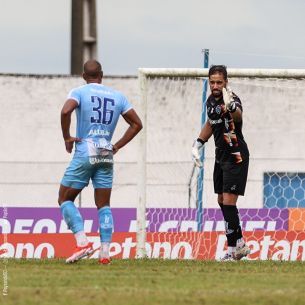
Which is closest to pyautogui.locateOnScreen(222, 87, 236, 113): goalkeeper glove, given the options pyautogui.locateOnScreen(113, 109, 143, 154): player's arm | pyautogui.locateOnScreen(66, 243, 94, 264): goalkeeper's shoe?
pyautogui.locateOnScreen(113, 109, 143, 154): player's arm

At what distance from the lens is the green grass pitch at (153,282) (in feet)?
30.4

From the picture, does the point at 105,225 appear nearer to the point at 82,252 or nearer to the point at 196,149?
the point at 82,252

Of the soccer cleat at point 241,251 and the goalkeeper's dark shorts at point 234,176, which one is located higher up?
the goalkeeper's dark shorts at point 234,176

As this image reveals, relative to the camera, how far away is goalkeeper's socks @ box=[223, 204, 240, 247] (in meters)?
13.2

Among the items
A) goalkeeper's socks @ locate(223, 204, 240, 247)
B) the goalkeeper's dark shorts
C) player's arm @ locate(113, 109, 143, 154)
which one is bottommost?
goalkeeper's socks @ locate(223, 204, 240, 247)

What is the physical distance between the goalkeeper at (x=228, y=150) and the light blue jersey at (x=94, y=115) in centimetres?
112

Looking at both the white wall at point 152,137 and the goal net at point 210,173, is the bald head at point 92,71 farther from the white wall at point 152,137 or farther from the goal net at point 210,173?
the white wall at point 152,137

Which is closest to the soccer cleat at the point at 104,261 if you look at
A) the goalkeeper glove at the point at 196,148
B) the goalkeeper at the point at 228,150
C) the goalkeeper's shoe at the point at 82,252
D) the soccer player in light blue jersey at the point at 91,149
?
the soccer player in light blue jersey at the point at 91,149

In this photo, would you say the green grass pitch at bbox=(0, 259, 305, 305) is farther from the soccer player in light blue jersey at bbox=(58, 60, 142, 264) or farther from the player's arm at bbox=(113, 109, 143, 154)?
the player's arm at bbox=(113, 109, 143, 154)

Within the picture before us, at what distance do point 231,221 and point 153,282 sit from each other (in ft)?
9.81

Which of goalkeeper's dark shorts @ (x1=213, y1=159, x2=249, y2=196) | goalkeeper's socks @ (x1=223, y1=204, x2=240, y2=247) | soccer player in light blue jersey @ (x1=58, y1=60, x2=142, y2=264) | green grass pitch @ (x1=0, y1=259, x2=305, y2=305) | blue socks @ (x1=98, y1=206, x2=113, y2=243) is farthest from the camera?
goalkeeper's socks @ (x1=223, y1=204, x2=240, y2=247)

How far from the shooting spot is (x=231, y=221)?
13.2 metres

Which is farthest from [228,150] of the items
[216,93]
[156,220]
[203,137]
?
[156,220]

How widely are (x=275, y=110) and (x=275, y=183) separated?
22.4 feet
